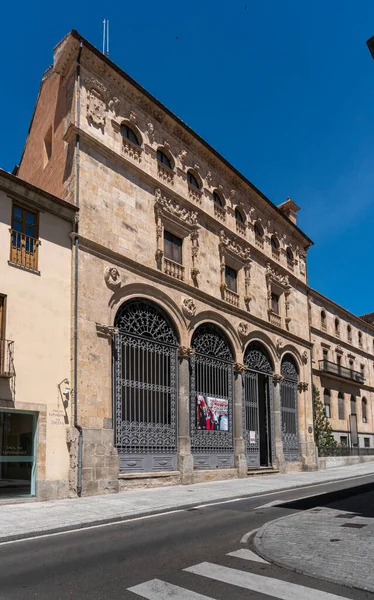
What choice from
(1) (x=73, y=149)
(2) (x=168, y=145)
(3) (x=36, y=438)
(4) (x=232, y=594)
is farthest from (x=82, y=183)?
(4) (x=232, y=594)

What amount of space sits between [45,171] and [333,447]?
22.3 metres

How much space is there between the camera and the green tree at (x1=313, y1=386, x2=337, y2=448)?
31.0m

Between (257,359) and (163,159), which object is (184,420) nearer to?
(257,359)

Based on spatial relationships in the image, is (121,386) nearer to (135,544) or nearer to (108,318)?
(108,318)

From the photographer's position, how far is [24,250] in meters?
15.0

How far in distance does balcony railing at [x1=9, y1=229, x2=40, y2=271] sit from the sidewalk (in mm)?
6299

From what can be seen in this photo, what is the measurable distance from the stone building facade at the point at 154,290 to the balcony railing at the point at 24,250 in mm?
1476

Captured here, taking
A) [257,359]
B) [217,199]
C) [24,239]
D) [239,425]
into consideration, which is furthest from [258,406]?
[24,239]

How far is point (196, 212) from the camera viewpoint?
22.1m

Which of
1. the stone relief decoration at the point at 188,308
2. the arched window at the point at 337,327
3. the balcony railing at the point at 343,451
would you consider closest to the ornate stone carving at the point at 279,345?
the balcony railing at the point at 343,451

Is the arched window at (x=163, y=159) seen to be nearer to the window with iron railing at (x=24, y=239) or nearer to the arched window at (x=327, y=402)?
the window with iron railing at (x=24, y=239)

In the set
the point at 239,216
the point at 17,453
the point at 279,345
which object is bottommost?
the point at 17,453

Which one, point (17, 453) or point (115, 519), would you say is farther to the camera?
point (17, 453)

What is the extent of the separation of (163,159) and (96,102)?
3939 mm
